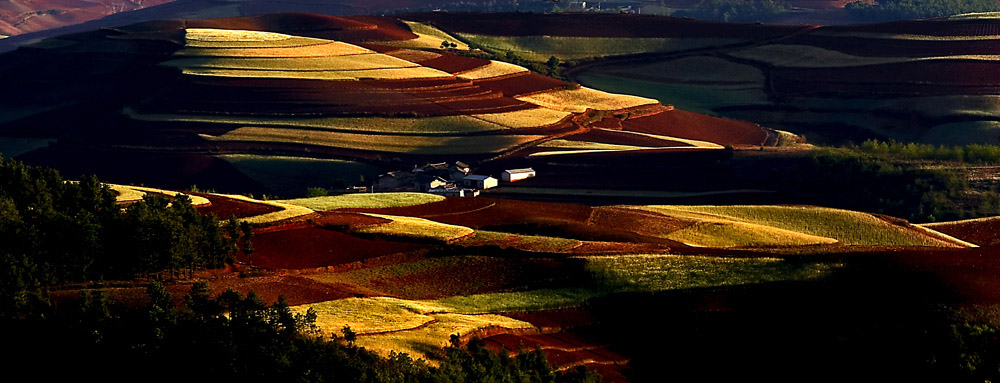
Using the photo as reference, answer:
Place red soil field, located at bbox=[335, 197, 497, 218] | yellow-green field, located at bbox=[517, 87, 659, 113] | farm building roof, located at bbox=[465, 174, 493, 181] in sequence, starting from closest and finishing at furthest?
red soil field, located at bbox=[335, 197, 497, 218], farm building roof, located at bbox=[465, 174, 493, 181], yellow-green field, located at bbox=[517, 87, 659, 113]

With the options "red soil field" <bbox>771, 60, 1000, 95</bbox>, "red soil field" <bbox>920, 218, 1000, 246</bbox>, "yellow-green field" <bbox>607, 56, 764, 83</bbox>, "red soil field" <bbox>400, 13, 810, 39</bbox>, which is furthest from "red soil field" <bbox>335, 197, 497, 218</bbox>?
"red soil field" <bbox>400, 13, 810, 39</bbox>

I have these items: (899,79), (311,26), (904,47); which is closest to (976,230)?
(899,79)

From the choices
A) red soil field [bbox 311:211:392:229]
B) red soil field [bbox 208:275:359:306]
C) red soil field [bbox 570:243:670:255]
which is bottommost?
red soil field [bbox 311:211:392:229]

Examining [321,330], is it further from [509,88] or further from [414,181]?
[509,88]

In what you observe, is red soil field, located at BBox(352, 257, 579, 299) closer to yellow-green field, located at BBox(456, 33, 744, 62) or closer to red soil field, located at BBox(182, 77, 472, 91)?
red soil field, located at BBox(182, 77, 472, 91)

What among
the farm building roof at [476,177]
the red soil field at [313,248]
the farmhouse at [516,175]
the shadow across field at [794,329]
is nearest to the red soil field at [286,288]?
the red soil field at [313,248]

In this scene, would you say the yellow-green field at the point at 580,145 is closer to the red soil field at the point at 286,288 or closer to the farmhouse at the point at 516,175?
the farmhouse at the point at 516,175
